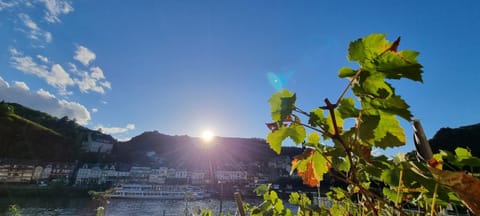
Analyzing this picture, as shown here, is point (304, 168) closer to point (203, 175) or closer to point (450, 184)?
point (450, 184)

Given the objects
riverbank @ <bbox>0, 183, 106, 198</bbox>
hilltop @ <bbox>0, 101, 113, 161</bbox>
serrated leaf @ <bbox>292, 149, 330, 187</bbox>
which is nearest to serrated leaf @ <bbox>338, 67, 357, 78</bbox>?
serrated leaf @ <bbox>292, 149, 330, 187</bbox>

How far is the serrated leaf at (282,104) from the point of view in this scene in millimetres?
304

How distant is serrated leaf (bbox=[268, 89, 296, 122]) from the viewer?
30 cm

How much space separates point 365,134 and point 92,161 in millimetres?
52009

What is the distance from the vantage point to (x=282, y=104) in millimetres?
317

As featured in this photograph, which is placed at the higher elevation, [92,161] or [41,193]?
[92,161]

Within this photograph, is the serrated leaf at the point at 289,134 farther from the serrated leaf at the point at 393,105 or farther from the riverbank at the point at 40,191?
the riverbank at the point at 40,191

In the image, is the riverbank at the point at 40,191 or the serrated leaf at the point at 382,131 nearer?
the serrated leaf at the point at 382,131

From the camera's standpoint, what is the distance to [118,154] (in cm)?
4841

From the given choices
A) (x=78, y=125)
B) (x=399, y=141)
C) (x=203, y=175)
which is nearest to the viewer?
(x=399, y=141)

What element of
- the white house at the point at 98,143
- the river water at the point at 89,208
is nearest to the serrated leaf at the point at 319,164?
the river water at the point at 89,208

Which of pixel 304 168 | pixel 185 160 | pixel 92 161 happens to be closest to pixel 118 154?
pixel 92 161

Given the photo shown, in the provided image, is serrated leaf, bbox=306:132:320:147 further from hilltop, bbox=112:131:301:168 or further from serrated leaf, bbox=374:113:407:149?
hilltop, bbox=112:131:301:168

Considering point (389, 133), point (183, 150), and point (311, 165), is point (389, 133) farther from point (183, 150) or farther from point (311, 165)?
point (183, 150)
